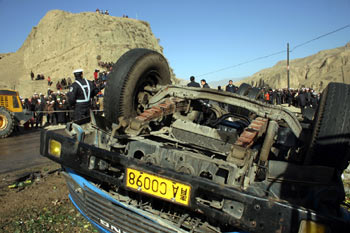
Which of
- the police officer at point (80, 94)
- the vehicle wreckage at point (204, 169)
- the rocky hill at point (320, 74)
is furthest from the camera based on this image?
the rocky hill at point (320, 74)

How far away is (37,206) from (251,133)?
2.71 meters

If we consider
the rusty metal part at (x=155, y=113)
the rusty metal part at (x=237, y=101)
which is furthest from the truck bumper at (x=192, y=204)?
the rusty metal part at (x=237, y=101)

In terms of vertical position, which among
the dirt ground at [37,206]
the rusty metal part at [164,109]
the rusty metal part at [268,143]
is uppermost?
the rusty metal part at [164,109]

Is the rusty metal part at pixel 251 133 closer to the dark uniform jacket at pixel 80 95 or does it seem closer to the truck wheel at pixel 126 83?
the truck wheel at pixel 126 83

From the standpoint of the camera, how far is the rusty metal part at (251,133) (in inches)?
90.6

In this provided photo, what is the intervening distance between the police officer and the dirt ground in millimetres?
1318

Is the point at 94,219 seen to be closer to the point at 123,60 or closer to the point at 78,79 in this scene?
the point at 123,60

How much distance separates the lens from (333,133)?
2.40 m

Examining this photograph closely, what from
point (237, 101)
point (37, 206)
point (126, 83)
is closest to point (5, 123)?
point (37, 206)

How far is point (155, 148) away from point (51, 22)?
4799cm

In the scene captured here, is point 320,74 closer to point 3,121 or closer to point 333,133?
point 3,121

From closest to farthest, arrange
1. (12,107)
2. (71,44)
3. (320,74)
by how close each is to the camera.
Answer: (12,107)
(71,44)
(320,74)

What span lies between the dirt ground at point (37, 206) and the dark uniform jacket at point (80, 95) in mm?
1308

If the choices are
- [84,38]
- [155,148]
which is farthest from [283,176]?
[84,38]
